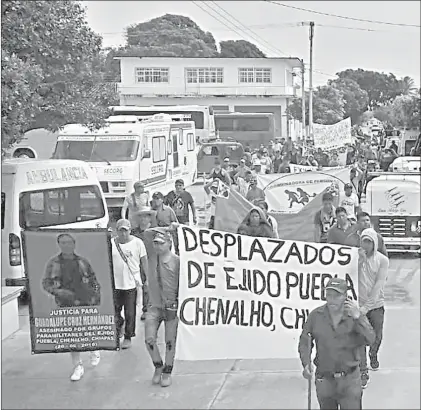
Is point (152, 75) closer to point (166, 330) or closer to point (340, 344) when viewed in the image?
point (166, 330)

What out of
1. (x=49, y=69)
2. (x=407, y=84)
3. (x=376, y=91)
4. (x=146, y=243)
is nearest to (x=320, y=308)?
(x=146, y=243)

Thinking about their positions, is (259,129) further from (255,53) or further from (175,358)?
(175,358)

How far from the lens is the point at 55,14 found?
44.1ft

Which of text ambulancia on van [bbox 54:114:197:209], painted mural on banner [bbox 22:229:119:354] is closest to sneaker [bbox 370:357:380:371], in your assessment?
painted mural on banner [bbox 22:229:119:354]

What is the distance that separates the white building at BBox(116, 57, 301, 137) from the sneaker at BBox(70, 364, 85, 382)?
1423 inches

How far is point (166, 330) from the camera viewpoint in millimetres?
7262

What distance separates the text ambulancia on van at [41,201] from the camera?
33.1 feet

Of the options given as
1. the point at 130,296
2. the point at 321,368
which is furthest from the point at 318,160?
the point at 321,368

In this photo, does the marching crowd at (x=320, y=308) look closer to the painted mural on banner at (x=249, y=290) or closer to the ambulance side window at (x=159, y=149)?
the painted mural on banner at (x=249, y=290)

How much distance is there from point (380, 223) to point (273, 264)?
6.69 meters

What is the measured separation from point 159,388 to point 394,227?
281 inches

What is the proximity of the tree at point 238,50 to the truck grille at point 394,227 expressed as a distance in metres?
35.7

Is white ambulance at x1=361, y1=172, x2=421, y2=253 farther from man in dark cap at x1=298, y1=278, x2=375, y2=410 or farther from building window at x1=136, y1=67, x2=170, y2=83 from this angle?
building window at x1=136, y1=67, x2=170, y2=83

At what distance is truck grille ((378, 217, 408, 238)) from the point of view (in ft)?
43.5
